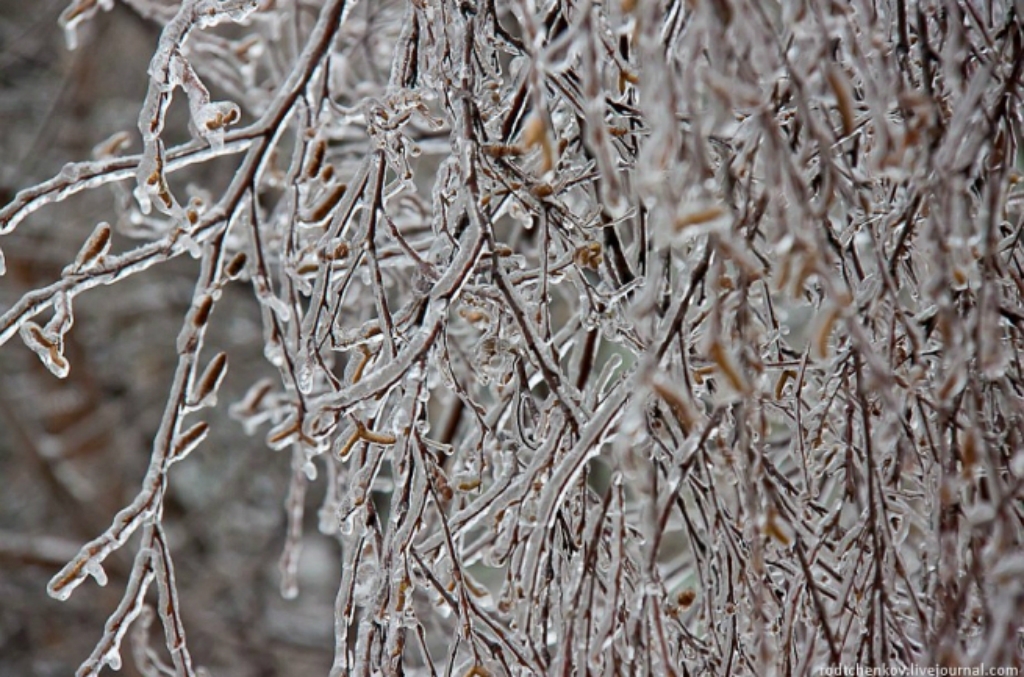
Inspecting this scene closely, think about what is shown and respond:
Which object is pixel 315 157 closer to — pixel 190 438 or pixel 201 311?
pixel 201 311

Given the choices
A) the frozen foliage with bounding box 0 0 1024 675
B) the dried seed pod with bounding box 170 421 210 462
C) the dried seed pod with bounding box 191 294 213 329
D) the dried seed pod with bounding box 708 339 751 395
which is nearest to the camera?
the dried seed pod with bounding box 708 339 751 395

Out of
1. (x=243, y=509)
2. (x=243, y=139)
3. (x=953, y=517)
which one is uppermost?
(x=243, y=139)

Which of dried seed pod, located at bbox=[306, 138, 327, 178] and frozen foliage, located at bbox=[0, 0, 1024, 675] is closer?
frozen foliage, located at bbox=[0, 0, 1024, 675]

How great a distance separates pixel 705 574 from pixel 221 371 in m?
0.58

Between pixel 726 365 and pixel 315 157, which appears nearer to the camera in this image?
pixel 726 365

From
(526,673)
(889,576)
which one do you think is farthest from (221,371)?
(889,576)

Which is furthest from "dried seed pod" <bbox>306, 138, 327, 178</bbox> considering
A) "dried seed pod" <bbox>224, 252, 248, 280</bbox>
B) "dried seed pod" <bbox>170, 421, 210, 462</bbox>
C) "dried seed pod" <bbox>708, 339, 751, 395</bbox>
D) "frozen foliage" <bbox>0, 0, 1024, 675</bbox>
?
"dried seed pod" <bbox>708, 339, 751, 395</bbox>

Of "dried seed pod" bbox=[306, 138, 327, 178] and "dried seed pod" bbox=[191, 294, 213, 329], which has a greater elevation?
"dried seed pod" bbox=[306, 138, 327, 178]

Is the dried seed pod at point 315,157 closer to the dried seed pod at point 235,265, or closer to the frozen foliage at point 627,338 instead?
the frozen foliage at point 627,338

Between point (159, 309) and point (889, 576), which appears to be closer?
point (889, 576)

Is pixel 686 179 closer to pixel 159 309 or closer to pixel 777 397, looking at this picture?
pixel 777 397

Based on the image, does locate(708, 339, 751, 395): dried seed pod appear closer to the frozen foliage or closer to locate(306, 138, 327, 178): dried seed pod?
the frozen foliage

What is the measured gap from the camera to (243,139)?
3.38 feet

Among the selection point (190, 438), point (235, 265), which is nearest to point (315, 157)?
point (235, 265)
